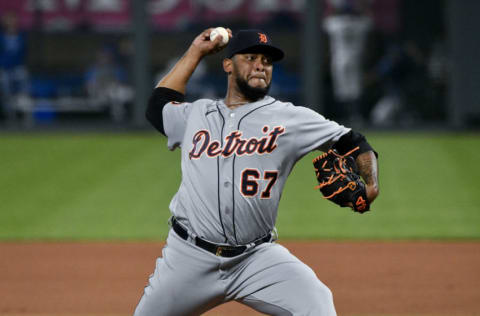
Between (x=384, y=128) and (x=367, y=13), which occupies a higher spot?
(x=367, y=13)

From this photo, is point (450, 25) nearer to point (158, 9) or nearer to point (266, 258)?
point (158, 9)

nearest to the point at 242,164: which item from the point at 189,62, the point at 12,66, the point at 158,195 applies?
the point at 189,62

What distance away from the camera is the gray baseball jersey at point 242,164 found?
4074mm

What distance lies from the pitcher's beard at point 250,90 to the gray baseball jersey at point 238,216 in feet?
0.32

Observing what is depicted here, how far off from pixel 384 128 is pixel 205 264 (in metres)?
12.7

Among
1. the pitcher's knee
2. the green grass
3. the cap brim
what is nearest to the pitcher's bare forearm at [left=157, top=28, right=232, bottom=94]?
the cap brim

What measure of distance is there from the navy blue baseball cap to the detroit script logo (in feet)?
1.18

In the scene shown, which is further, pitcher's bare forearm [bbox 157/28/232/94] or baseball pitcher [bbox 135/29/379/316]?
pitcher's bare forearm [bbox 157/28/232/94]

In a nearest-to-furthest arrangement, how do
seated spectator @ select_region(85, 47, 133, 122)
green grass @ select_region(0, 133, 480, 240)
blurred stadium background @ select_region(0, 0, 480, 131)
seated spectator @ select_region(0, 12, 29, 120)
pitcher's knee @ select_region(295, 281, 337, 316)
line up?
pitcher's knee @ select_region(295, 281, 337, 316), green grass @ select_region(0, 133, 480, 240), blurred stadium background @ select_region(0, 0, 480, 131), seated spectator @ select_region(0, 12, 29, 120), seated spectator @ select_region(85, 47, 133, 122)

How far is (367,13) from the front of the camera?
54.1ft

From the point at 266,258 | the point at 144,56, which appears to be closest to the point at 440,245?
the point at 266,258

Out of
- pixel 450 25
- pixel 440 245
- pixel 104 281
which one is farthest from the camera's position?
pixel 450 25

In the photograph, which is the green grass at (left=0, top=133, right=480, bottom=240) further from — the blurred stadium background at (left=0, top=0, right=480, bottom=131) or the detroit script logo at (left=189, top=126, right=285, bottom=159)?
the detroit script logo at (left=189, top=126, right=285, bottom=159)

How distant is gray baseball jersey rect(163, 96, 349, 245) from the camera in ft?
13.4
